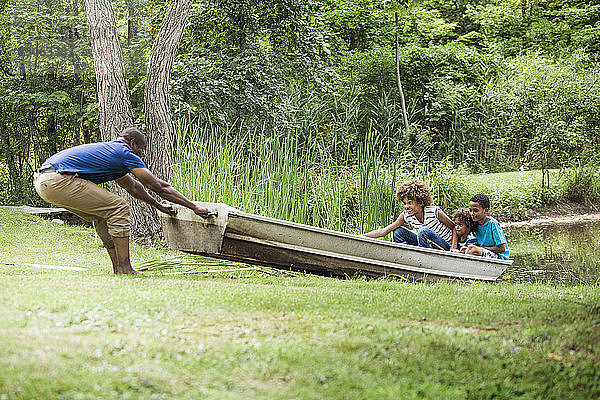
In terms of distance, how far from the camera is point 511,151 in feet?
61.1

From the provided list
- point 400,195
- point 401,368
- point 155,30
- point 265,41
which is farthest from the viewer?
point 155,30

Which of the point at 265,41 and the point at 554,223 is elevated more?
the point at 265,41

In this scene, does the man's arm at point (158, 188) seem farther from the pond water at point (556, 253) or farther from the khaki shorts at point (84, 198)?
the pond water at point (556, 253)

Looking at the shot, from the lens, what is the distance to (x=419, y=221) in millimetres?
7230

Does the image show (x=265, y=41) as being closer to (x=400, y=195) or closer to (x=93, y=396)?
(x=400, y=195)

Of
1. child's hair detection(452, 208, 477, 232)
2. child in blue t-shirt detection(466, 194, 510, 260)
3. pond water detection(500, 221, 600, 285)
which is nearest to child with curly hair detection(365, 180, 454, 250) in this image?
child's hair detection(452, 208, 477, 232)

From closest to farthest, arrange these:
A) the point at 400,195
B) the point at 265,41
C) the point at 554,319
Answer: the point at 554,319 → the point at 400,195 → the point at 265,41

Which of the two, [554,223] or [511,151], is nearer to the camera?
[554,223]

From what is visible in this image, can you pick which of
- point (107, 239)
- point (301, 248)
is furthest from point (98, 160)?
point (301, 248)

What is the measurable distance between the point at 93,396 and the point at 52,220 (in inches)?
428

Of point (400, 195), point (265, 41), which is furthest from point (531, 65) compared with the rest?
point (400, 195)

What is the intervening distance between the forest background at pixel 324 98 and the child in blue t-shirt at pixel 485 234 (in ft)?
4.26

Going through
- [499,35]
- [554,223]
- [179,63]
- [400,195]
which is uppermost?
[499,35]

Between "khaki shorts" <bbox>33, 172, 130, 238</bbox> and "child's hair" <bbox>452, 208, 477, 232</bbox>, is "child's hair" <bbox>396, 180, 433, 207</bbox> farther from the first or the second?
"khaki shorts" <bbox>33, 172, 130, 238</bbox>
